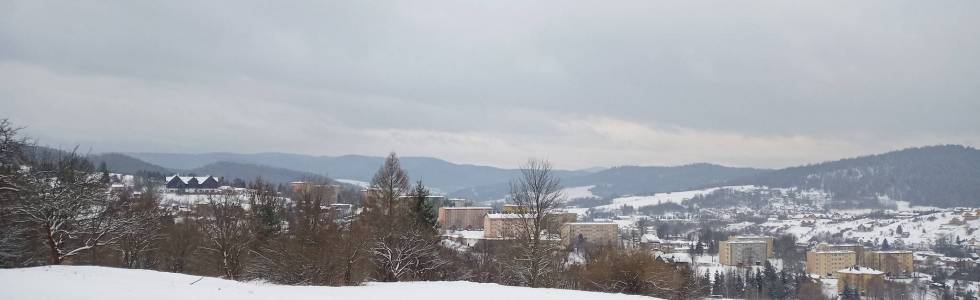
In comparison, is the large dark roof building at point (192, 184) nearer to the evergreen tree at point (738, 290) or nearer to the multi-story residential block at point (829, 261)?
the evergreen tree at point (738, 290)

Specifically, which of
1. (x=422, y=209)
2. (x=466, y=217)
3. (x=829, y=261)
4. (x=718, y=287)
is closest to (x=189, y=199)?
(x=466, y=217)

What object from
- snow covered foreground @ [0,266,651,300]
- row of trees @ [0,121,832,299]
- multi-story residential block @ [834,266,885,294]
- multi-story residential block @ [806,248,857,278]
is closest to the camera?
snow covered foreground @ [0,266,651,300]

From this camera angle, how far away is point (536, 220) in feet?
93.7

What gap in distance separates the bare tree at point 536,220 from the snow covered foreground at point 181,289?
7.93 m

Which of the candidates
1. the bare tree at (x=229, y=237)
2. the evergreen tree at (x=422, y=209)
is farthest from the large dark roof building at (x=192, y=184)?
the evergreen tree at (x=422, y=209)

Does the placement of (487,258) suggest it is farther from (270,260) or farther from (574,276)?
(270,260)

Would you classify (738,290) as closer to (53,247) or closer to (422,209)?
(422,209)

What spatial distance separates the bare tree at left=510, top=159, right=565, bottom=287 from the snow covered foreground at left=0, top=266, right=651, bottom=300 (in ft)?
26.0

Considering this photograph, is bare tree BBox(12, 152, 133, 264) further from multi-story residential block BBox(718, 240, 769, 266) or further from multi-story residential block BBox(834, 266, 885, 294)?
multi-story residential block BBox(718, 240, 769, 266)

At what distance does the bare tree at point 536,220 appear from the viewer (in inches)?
1112

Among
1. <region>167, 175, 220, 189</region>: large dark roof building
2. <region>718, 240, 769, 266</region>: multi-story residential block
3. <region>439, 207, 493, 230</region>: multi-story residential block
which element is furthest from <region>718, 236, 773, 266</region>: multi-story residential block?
<region>167, 175, 220, 189</region>: large dark roof building

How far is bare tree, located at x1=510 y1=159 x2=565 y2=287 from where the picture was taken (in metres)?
28.2

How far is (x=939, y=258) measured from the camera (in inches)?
→ 5492

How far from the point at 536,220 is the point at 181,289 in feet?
55.1
